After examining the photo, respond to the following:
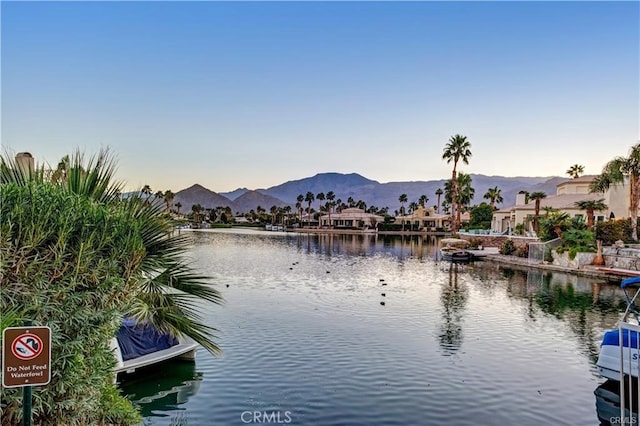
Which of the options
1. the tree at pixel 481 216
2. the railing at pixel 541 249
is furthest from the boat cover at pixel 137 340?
the tree at pixel 481 216

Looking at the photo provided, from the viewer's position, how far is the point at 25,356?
12.6ft

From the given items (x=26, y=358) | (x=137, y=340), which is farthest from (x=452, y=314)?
(x=26, y=358)

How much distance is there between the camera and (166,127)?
1389 inches

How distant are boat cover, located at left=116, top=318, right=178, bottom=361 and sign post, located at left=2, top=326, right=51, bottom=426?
7086 mm

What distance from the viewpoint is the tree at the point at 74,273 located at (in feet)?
14.8

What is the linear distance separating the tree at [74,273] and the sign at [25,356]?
0.68 metres

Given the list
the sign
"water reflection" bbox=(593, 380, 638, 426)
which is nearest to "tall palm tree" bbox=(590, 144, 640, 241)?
"water reflection" bbox=(593, 380, 638, 426)

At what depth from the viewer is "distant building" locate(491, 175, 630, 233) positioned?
4725cm

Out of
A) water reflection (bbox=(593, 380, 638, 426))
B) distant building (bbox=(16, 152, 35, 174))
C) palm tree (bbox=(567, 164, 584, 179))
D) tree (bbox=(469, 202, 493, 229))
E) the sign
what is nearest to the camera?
the sign

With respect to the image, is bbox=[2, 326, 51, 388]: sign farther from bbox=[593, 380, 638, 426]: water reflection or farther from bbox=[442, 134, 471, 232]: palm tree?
bbox=[442, 134, 471, 232]: palm tree

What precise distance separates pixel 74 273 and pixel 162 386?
23.1 ft

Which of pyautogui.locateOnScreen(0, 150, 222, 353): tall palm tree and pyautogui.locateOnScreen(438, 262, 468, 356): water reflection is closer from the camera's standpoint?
pyautogui.locateOnScreen(0, 150, 222, 353): tall palm tree

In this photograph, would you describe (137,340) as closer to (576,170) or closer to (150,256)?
(150,256)

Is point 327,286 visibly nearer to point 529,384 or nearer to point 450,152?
point 529,384
